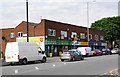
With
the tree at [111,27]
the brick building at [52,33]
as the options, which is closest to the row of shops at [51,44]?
the brick building at [52,33]

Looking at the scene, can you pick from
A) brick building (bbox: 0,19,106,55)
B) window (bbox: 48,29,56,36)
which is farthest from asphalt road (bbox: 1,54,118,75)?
window (bbox: 48,29,56,36)

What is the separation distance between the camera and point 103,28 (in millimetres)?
71125

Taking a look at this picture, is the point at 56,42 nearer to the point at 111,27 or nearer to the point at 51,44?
the point at 51,44

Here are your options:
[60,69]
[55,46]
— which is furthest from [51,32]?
[60,69]

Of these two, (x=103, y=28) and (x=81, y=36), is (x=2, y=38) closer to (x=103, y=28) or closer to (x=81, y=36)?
(x=81, y=36)

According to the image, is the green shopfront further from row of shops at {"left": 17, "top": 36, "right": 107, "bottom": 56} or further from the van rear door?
the van rear door

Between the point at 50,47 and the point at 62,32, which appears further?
the point at 62,32

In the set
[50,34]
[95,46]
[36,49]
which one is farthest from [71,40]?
[36,49]

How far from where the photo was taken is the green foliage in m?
68.3

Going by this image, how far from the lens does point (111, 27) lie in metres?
68.7

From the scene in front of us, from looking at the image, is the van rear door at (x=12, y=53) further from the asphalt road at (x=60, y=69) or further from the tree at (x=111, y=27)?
the tree at (x=111, y=27)

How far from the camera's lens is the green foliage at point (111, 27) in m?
68.3

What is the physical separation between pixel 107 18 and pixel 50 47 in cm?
3554

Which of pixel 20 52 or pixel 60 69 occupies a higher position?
pixel 20 52
